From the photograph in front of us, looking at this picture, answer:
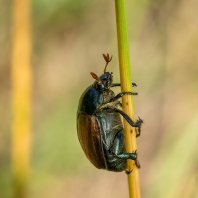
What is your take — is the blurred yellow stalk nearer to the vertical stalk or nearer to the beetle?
the beetle

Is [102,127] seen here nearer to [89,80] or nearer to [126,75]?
[126,75]

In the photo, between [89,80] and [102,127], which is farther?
[89,80]

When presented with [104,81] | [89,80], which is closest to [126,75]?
[104,81]

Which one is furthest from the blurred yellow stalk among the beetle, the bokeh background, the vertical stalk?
the vertical stalk

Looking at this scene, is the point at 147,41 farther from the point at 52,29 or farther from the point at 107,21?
the point at 52,29

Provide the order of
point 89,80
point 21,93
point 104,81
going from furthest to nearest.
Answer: point 89,80 → point 21,93 → point 104,81

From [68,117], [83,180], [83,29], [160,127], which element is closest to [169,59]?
[160,127]

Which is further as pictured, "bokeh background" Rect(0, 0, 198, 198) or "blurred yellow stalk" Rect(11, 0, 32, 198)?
"bokeh background" Rect(0, 0, 198, 198)
